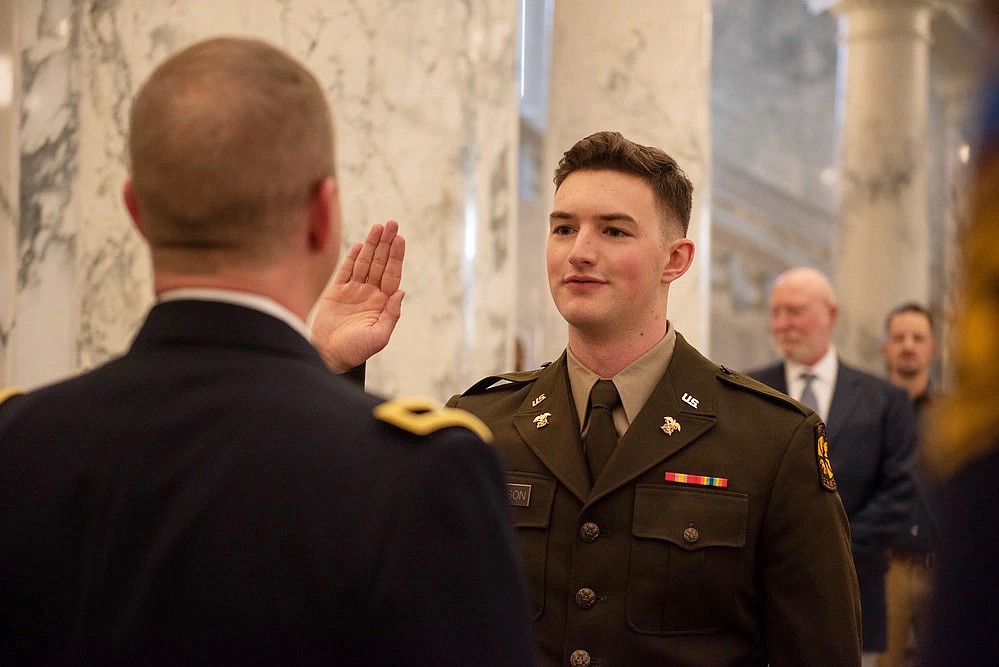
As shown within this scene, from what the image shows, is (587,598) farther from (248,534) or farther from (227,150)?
(227,150)

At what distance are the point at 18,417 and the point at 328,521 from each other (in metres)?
0.42

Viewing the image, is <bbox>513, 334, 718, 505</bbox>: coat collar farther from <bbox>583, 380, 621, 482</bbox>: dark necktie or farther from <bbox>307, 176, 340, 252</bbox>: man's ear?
<bbox>307, 176, 340, 252</bbox>: man's ear

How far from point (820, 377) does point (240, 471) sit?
4.50 m

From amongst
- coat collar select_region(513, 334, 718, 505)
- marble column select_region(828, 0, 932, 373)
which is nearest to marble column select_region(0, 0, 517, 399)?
coat collar select_region(513, 334, 718, 505)

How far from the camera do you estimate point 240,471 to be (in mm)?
1365

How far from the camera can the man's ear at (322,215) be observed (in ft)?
4.89

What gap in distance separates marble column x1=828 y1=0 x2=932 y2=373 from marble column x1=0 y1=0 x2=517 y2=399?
18.4 feet

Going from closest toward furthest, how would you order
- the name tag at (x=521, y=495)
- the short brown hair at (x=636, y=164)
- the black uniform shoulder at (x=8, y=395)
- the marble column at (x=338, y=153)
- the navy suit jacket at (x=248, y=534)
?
the navy suit jacket at (x=248, y=534) < the black uniform shoulder at (x=8, y=395) < the name tag at (x=521, y=495) < the short brown hair at (x=636, y=164) < the marble column at (x=338, y=153)

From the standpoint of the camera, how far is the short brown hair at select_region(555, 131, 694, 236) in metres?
2.86

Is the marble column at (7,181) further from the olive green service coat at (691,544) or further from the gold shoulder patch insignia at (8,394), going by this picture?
the gold shoulder patch insignia at (8,394)

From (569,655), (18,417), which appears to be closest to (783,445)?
(569,655)

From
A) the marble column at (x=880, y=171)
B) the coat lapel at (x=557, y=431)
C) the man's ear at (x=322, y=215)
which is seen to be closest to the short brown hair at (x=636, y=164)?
the coat lapel at (x=557, y=431)

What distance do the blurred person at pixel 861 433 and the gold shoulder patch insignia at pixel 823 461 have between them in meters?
2.20

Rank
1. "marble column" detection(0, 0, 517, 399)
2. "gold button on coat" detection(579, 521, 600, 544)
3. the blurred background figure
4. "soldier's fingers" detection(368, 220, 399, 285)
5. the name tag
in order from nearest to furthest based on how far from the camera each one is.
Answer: the blurred background figure, "soldier's fingers" detection(368, 220, 399, 285), "gold button on coat" detection(579, 521, 600, 544), the name tag, "marble column" detection(0, 0, 517, 399)
